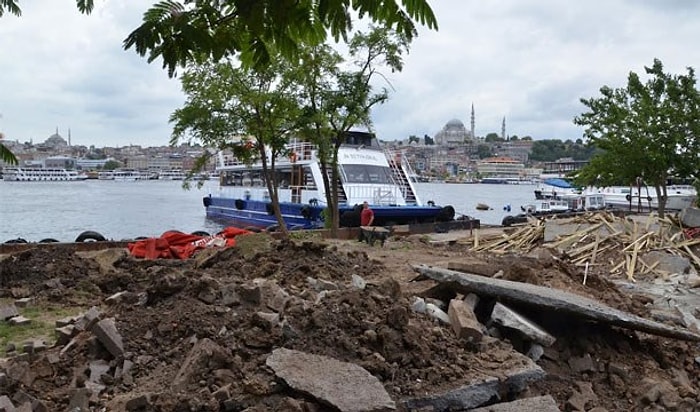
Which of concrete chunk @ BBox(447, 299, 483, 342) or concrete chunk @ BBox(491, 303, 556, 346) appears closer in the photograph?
concrete chunk @ BBox(447, 299, 483, 342)

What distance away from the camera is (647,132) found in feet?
Result: 76.5

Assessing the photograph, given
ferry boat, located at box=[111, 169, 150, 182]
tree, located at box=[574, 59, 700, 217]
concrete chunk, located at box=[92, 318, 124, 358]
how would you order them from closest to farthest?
concrete chunk, located at box=[92, 318, 124, 358] < tree, located at box=[574, 59, 700, 217] < ferry boat, located at box=[111, 169, 150, 182]

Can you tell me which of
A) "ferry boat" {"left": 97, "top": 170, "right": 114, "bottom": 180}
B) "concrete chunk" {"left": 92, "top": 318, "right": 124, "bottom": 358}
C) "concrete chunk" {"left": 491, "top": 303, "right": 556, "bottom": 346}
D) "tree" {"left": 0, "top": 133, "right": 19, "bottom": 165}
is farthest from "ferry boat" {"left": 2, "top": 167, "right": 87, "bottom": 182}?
"concrete chunk" {"left": 491, "top": 303, "right": 556, "bottom": 346}

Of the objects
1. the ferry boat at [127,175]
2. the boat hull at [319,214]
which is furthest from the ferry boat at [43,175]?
the boat hull at [319,214]

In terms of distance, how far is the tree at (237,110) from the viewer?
16.4 metres

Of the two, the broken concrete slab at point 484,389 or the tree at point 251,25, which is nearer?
the tree at point 251,25

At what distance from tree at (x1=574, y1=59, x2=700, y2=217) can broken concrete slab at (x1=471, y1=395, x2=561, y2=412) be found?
804 inches

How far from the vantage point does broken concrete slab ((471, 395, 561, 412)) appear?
4633 mm

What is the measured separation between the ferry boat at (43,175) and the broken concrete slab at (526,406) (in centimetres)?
11732

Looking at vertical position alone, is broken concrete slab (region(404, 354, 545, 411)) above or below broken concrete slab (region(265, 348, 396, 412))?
below

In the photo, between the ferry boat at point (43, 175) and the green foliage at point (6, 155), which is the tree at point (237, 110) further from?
the ferry boat at point (43, 175)

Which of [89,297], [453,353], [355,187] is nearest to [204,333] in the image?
[453,353]

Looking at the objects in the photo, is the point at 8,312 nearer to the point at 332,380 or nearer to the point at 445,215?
the point at 332,380

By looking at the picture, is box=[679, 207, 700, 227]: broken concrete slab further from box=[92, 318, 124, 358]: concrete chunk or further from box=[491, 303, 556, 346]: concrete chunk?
box=[92, 318, 124, 358]: concrete chunk
